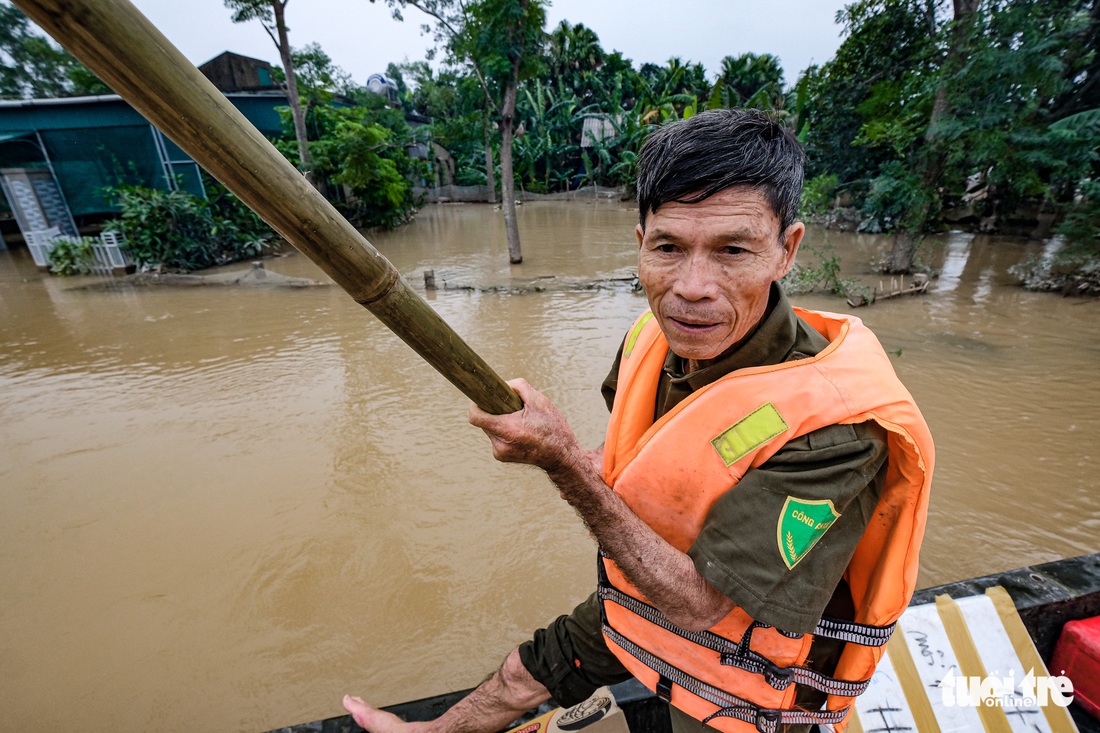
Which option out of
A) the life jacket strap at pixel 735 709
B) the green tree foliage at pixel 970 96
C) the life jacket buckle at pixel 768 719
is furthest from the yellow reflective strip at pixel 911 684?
the green tree foliage at pixel 970 96

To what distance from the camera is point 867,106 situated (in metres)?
10.4

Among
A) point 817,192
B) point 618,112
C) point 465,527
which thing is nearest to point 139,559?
point 465,527

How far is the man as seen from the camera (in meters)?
1.03

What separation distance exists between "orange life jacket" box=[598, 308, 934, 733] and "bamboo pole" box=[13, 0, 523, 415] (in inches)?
27.7

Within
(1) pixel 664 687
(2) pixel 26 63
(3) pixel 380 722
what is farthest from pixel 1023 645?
(2) pixel 26 63

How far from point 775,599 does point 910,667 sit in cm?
153

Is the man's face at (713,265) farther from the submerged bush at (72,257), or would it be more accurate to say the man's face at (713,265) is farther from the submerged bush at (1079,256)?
the submerged bush at (72,257)

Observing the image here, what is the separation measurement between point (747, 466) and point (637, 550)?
0.31 m

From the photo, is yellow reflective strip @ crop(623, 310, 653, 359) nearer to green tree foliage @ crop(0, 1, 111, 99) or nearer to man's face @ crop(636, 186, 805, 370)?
man's face @ crop(636, 186, 805, 370)

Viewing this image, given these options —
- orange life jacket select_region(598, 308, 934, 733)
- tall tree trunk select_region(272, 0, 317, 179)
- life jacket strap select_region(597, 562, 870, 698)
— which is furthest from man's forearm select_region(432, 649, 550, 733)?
tall tree trunk select_region(272, 0, 317, 179)

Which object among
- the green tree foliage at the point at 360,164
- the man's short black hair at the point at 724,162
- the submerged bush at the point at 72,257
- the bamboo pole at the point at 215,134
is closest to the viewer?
the bamboo pole at the point at 215,134

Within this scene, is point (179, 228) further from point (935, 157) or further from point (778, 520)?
point (935, 157)

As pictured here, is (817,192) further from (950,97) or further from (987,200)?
(987,200)

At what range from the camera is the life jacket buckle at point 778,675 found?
4.04 feet
